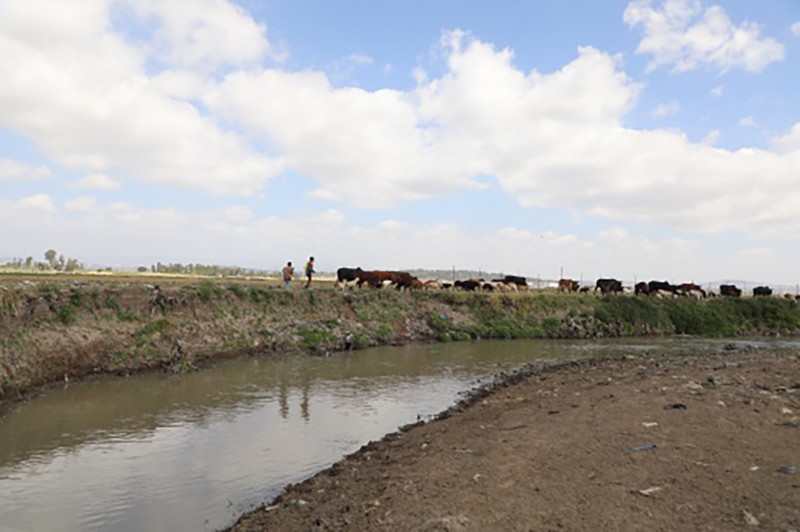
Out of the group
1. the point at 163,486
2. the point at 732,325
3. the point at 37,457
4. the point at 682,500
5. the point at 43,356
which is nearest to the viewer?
the point at 682,500

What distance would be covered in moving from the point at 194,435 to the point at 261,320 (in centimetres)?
1396

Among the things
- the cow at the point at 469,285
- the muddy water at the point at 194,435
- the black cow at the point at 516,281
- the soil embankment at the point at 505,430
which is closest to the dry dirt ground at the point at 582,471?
the soil embankment at the point at 505,430

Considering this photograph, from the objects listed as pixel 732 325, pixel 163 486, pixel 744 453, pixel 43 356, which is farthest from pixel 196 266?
pixel 744 453

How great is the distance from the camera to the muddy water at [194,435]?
7902 millimetres

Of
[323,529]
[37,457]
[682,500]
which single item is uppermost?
[682,500]

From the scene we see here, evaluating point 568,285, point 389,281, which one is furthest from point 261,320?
point 568,285

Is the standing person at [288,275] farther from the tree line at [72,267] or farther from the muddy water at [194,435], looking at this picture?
the tree line at [72,267]

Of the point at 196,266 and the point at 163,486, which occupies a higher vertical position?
the point at 196,266

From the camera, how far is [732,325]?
39.5 meters

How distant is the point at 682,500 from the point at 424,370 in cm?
1479

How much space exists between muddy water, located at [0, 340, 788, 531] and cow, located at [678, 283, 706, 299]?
31558 millimetres

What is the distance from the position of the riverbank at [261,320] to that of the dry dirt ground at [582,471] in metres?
11.9

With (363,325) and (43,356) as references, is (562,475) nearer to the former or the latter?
(43,356)

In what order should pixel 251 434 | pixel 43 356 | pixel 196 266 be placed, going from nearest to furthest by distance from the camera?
1. pixel 251 434
2. pixel 43 356
3. pixel 196 266
